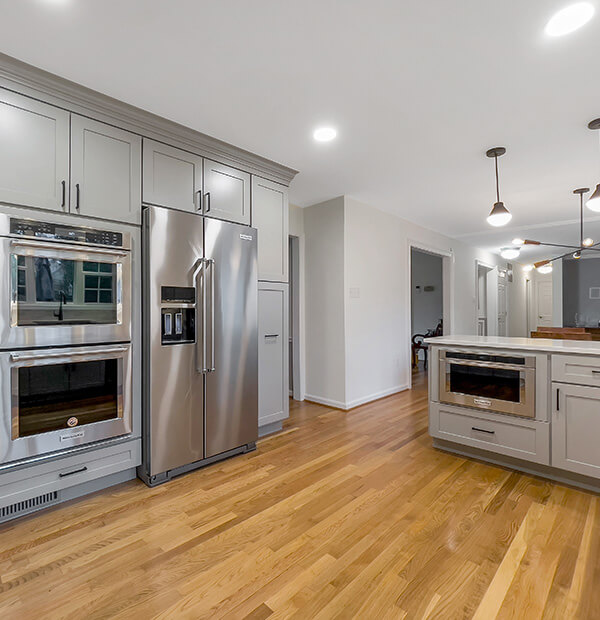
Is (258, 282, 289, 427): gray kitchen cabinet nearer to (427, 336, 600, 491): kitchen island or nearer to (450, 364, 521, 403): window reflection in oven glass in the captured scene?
(427, 336, 600, 491): kitchen island

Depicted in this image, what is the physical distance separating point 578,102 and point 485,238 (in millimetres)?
4625

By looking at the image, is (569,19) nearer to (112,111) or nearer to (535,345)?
(535,345)

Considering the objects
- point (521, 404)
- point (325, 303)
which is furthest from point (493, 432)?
point (325, 303)

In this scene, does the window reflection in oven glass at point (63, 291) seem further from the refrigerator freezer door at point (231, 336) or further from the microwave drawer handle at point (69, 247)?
the refrigerator freezer door at point (231, 336)

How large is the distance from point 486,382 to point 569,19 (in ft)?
7.29

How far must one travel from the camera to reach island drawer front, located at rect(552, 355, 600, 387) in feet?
7.61

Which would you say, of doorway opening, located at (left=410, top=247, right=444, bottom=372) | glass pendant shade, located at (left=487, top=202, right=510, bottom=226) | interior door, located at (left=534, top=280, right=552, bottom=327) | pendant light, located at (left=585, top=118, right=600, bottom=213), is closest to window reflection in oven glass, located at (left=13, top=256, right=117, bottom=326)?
glass pendant shade, located at (left=487, top=202, right=510, bottom=226)

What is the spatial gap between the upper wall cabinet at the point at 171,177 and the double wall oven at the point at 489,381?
2390 millimetres

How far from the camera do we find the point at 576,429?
7.82 feet

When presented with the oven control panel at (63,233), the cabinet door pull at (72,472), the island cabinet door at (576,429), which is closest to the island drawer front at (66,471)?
the cabinet door pull at (72,472)

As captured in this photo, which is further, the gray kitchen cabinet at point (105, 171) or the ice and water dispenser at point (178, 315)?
the ice and water dispenser at point (178, 315)

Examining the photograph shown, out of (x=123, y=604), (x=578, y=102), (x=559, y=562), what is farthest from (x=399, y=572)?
(x=578, y=102)

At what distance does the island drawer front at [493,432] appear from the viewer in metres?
2.53

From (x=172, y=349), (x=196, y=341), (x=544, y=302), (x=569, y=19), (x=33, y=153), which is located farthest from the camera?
(x=544, y=302)
